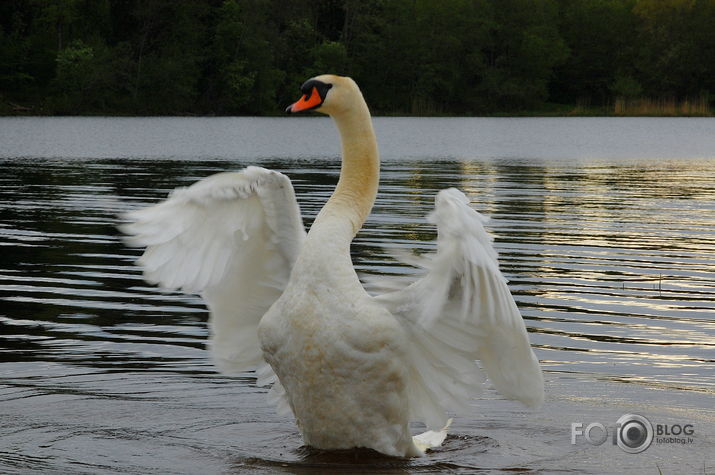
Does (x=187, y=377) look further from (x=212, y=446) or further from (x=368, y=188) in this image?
(x=368, y=188)

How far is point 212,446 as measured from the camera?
6699 millimetres

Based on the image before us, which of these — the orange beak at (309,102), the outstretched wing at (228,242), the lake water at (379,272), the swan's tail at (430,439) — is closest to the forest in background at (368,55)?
the lake water at (379,272)

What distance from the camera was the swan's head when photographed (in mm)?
6090

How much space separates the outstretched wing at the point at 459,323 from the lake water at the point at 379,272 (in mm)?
633

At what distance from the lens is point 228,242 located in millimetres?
6363

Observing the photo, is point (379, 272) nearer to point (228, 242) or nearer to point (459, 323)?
point (228, 242)

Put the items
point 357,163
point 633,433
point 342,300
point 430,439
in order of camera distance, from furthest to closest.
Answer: point 633,433, point 430,439, point 357,163, point 342,300

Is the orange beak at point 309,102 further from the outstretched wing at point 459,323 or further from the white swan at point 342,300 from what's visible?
the outstretched wing at point 459,323

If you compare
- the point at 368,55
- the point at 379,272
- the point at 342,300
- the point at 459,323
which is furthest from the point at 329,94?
the point at 368,55

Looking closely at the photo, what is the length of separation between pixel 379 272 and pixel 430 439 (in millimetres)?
5500

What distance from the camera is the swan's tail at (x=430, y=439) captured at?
22.2ft

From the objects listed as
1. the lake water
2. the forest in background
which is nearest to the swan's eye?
the lake water

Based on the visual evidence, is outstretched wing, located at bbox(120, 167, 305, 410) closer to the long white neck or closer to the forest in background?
the long white neck

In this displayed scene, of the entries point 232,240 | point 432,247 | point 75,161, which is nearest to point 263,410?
point 232,240
